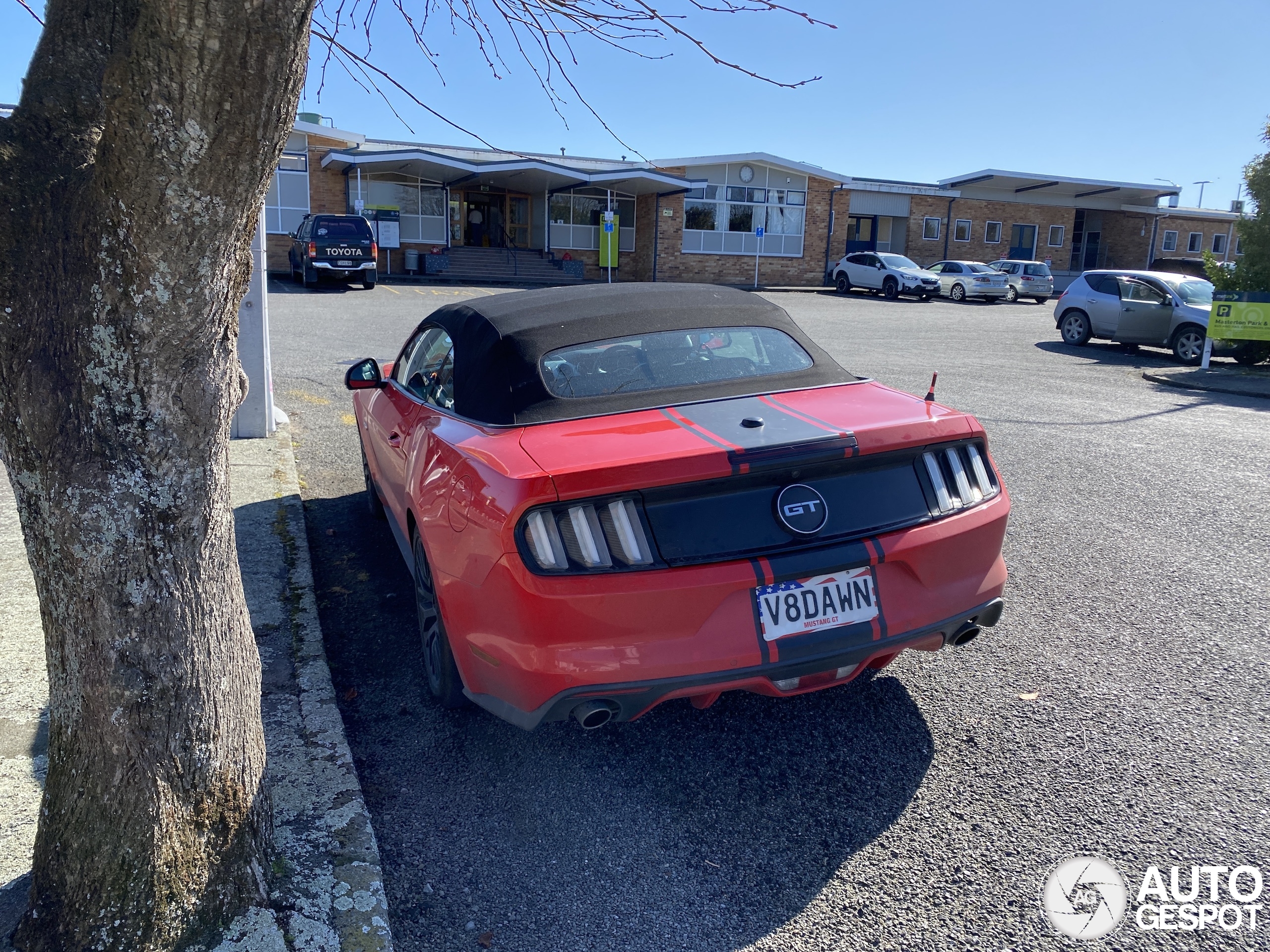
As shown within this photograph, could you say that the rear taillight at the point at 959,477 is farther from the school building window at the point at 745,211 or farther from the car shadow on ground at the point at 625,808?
the school building window at the point at 745,211

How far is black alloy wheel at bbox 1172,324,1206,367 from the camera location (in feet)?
51.0

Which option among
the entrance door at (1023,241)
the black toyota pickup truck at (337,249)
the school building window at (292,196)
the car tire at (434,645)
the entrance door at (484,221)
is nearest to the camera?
the car tire at (434,645)

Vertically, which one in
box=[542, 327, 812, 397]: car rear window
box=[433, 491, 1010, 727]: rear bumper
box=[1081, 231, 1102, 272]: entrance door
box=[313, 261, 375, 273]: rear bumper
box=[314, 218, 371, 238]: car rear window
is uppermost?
box=[1081, 231, 1102, 272]: entrance door

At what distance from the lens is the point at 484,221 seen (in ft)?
126

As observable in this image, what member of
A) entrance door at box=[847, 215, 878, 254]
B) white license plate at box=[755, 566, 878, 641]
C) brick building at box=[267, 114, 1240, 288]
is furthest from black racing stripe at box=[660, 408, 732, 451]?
entrance door at box=[847, 215, 878, 254]

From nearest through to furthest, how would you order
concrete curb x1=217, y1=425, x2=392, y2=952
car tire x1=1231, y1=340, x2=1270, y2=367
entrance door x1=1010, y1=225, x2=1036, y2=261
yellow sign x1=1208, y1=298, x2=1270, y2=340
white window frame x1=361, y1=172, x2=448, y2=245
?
1. concrete curb x1=217, y1=425, x2=392, y2=952
2. yellow sign x1=1208, y1=298, x2=1270, y2=340
3. car tire x1=1231, y1=340, x2=1270, y2=367
4. white window frame x1=361, y1=172, x2=448, y2=245
5. entrance door x1=1010, y1=225, x2=1036, y2=261

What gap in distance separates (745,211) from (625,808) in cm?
3725

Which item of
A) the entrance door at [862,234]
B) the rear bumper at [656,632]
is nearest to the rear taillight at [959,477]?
the rear bumper at [656,632]

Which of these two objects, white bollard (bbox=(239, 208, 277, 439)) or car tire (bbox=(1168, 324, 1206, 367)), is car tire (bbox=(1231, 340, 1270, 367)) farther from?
white bollard (bbox=(239, 208, 277, 439))

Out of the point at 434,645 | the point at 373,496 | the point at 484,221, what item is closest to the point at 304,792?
the point at 434,645

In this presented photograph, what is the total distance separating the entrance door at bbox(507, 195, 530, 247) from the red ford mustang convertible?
→ 36248 millimetres

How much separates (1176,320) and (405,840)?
1684 cm

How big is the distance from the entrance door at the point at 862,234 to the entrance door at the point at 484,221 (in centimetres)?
1561

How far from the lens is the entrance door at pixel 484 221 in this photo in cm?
3794
